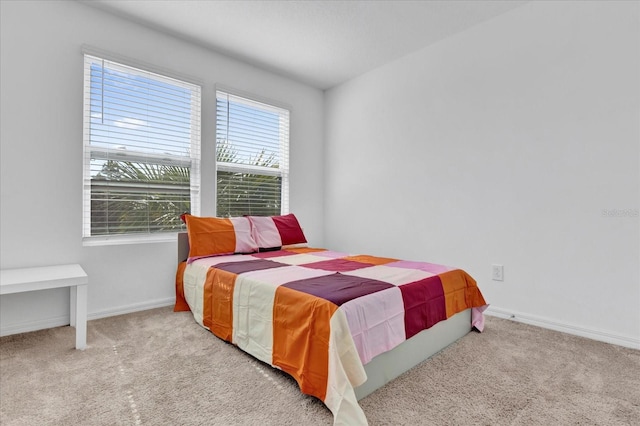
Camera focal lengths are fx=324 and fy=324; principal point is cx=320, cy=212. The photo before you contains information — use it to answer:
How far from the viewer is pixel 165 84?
3000 millimetres

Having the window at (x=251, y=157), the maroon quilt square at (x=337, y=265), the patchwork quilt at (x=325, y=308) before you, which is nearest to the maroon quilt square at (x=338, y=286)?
the patchwork quilt at (x=325, y=308)

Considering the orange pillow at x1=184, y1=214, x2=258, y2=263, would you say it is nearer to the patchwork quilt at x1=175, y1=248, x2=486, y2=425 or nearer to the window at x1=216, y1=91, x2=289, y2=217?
the patchwork quilt at x1=175, y1=248, x2=486, y2=425

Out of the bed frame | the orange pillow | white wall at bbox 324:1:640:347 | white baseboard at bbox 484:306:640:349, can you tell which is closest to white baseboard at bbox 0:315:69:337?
the orange pillow

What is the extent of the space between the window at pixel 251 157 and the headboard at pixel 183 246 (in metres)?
0.58

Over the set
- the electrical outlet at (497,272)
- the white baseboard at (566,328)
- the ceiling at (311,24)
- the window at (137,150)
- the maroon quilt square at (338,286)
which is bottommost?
the white baseboard at (566,328)

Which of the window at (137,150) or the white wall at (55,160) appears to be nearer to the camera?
the white wall at (55,160)

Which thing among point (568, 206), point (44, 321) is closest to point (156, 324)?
point (44, 321)

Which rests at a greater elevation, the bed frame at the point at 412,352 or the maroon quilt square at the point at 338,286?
the maroon quilt square at the point at 338,286

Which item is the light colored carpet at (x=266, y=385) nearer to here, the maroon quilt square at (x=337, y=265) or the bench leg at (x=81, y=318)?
the bench leg at (x=81, y=318)

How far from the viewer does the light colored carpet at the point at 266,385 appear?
1.39 metres

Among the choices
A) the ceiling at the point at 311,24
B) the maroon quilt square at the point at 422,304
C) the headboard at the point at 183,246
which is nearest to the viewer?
the maroon quilt square at the point at 422,304

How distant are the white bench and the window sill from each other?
43 cm

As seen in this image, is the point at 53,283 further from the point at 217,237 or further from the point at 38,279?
the point at 217,237

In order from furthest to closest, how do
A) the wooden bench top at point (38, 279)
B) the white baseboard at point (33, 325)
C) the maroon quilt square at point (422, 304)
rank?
the white baseboard at point (33, 325) < the wooden bench top at point (38, 279) < the maroon quilt square at point (422, 304)
